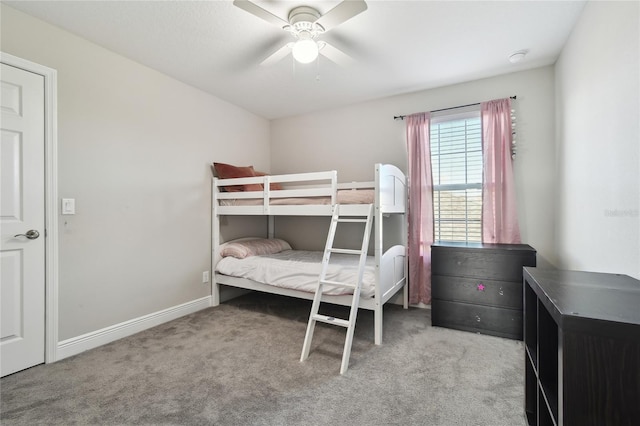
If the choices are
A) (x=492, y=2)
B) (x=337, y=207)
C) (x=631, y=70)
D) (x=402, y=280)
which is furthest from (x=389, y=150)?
(x=631, y=70)

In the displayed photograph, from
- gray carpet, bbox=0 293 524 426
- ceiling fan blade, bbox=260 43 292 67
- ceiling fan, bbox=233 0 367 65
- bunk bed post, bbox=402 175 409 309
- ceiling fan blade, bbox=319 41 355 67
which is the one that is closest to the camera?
gray carpet, bbox=0 293 524 426

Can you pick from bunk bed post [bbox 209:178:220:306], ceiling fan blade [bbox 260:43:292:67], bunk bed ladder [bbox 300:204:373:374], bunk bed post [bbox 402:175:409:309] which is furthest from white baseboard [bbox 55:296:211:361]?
ceiling fan blade [bbox 260:43:292:67]

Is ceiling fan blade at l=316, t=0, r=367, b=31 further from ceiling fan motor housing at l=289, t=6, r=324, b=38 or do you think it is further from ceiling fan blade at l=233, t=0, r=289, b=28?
ceiling fan blade at l=233, t=0, r=289, b=28

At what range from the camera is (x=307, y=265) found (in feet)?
→ 9.12

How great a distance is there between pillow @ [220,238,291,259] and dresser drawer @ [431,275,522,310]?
1.86 m

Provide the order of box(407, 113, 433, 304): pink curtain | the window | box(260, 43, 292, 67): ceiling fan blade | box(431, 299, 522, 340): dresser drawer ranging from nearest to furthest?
1. box(260, 43, 292, 67): ceiling fan blade
2. box(431, 299, 522, 340): dresser drawer
3. the window
4. box(407, 113, 433, 304): pink curtain

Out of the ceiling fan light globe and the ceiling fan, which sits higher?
the ceiling fan

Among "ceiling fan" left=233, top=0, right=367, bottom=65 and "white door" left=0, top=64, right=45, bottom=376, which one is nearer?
"ceiling fan" left=233, top=0, right=367, bottom=65

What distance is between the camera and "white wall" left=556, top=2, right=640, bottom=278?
1.38 m

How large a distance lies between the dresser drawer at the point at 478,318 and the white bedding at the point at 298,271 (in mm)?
765

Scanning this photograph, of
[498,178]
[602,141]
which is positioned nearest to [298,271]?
[498,178]

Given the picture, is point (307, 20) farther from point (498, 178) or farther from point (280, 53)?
point (498, 178)

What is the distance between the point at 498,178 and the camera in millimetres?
2842

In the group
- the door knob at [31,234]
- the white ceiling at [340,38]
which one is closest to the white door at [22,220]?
the door knob at [31,234]
